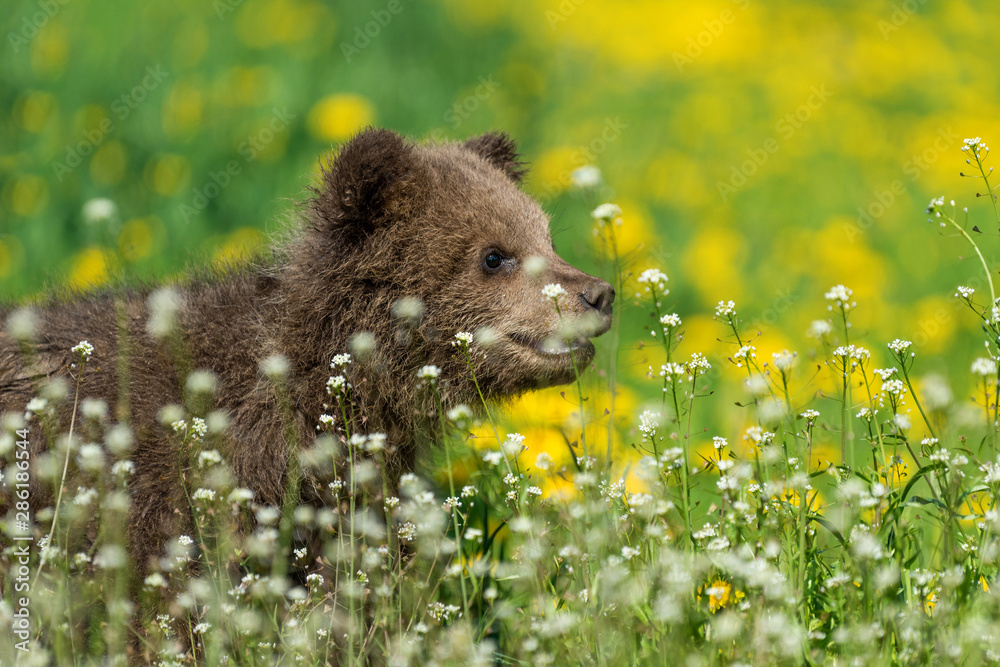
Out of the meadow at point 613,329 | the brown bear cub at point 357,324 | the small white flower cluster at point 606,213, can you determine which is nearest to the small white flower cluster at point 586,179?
the meadow at point 613,329

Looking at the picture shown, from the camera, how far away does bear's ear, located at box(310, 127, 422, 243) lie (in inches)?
154

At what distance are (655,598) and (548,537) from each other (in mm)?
428

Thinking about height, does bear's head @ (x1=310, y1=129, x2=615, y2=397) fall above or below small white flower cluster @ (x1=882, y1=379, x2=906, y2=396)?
below

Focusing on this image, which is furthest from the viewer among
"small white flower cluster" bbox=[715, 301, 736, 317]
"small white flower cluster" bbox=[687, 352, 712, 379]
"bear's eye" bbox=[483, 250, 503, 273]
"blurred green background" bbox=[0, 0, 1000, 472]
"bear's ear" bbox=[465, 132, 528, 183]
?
"blurred green background" bbox=[0, 0, 1000, 472]

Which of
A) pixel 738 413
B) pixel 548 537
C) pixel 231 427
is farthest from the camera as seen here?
pixel 231 427

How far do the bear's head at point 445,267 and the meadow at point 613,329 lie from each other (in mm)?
181

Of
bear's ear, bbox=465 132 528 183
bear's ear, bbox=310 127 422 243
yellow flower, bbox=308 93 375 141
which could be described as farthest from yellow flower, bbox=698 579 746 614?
yellow flower, bbox=308 93 375 141

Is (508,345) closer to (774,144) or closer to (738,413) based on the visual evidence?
(738,413)

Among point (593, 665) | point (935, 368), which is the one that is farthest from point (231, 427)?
point (935, 368)

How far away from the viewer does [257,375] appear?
3920 millimetres

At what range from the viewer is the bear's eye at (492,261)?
163 inches

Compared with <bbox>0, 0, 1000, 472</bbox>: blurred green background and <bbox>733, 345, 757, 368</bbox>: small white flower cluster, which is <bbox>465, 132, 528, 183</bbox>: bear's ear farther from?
<bbox>733, 345, 757, 368</bbox>: small white flower cluster

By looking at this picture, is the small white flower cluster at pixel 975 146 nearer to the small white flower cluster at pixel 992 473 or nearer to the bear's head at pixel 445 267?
the small white flower cluster at pixel 992 473

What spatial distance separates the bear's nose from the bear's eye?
46 cm
